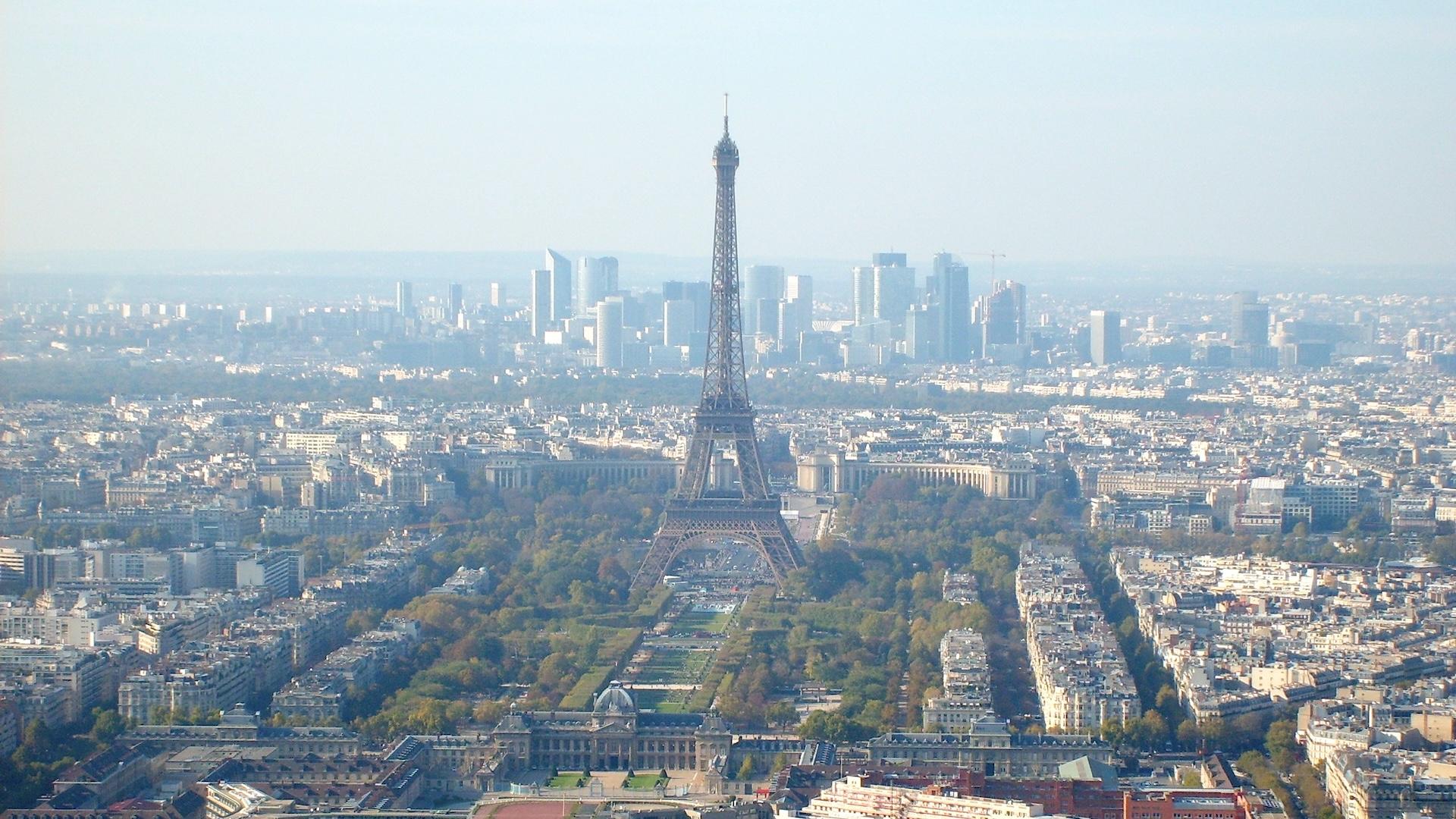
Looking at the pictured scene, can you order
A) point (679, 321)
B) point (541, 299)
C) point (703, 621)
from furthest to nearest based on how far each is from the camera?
point (541, 299) < point (679, 321) < point (703, 621)

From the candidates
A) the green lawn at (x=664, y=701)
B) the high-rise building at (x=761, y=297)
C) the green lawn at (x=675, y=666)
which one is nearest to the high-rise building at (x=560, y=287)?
the high-rise building at (x=761, y=297)

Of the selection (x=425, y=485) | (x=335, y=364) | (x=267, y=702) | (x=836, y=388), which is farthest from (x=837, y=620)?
(x=335, y=364)

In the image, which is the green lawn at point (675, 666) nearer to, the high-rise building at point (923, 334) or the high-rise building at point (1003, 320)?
the high-rise building at point (923, 334)

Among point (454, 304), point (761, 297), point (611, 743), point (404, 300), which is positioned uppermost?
point (761, 297)

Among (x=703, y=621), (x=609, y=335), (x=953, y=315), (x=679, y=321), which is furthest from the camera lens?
(x=679, y=321)

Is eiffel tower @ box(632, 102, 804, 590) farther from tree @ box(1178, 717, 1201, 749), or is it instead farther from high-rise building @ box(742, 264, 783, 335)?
high-rise building @ box(742, 264, 783, 335)

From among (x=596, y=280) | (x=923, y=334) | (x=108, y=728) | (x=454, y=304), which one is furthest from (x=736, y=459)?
(x=454, y=304)

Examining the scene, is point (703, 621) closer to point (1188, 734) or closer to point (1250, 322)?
point (1188, 734)
